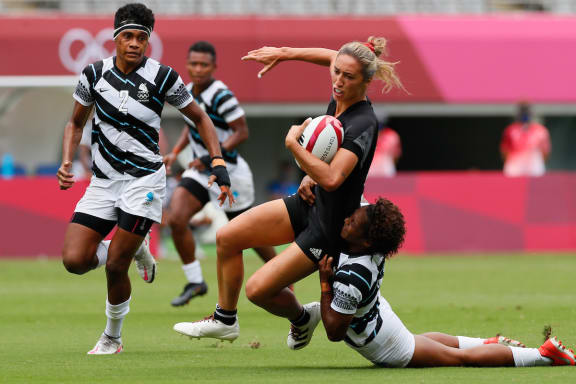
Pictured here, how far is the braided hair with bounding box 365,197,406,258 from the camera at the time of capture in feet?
24.6

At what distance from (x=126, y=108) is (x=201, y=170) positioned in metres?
3.49

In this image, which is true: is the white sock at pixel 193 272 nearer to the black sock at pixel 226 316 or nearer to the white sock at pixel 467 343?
the black sock at pixel 226 316

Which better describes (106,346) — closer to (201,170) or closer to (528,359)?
(528,359)

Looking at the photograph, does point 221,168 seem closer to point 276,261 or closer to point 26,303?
point 276,261

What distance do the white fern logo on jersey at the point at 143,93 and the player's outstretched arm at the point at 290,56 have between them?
78 cm

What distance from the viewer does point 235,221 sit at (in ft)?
27.3

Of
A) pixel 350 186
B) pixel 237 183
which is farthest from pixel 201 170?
pixel 350 186

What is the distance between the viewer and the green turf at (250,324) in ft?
24.8

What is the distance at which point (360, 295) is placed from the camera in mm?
7410

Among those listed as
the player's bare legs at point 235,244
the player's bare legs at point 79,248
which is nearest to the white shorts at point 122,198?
the player's bare legs at point 79,248

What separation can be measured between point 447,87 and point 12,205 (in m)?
10.3

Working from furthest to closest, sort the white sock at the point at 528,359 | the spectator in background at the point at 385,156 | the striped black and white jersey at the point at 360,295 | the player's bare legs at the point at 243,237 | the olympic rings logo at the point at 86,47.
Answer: the olympic rings logo at the point at 86,47 → the spectator in background at the point at 385,156 → the player's bare legs at the point at 243,237 → the white sock at the point at 528,359 → the striped black and white jersey at the point at 360,295

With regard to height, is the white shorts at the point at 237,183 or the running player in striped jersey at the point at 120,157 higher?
the running player in striped jersey at the point at 120,157

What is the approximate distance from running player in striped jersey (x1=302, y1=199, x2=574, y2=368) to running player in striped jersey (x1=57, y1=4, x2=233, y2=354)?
1.33m
